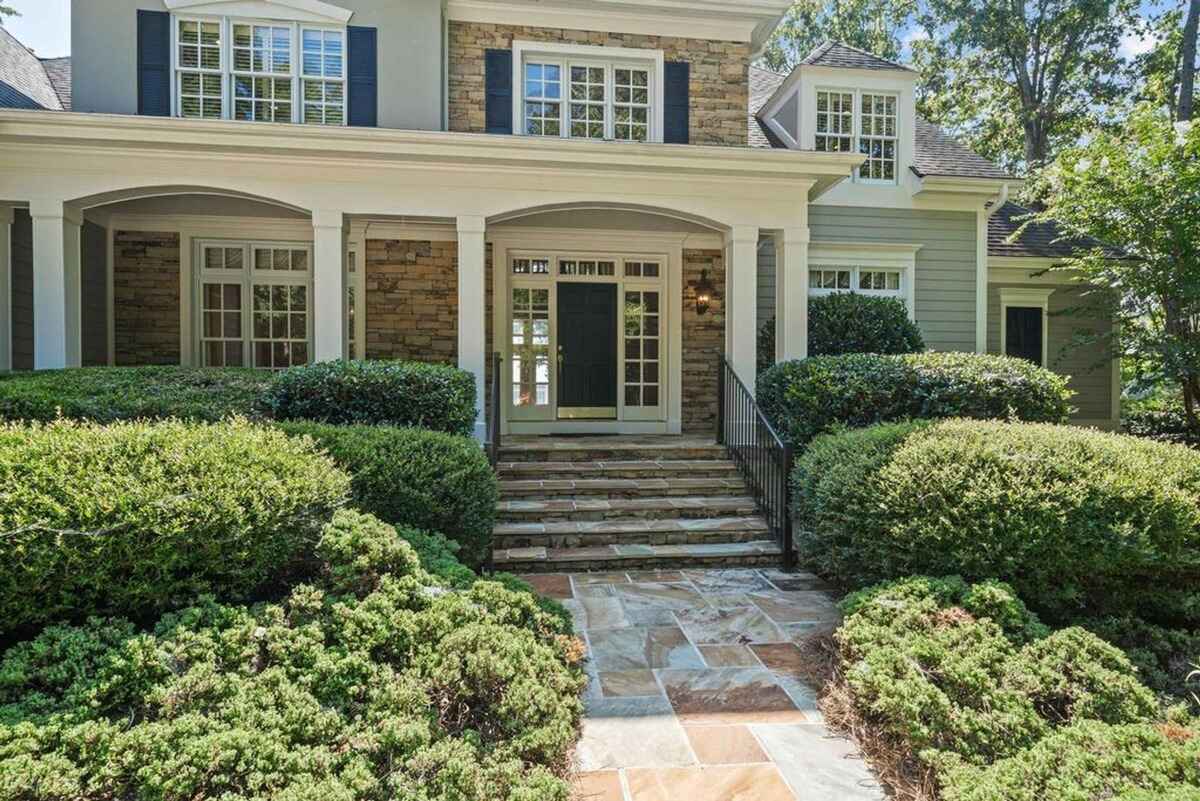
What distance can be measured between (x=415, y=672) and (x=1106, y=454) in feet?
13.6

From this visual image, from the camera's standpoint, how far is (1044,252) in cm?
1099

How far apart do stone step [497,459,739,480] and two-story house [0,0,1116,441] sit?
4.14 ft

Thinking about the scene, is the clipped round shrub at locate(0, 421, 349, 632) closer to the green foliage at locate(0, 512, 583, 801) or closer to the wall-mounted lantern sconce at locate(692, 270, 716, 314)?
the green foliage at locate(0, 512, 583, 801)

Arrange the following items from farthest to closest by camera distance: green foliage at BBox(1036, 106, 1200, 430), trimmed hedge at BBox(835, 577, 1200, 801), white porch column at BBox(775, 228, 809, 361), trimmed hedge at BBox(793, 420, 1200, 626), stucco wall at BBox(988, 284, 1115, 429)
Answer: stucco wall at BBox(988, 284, 1115, 429) → green foliage at BBox(1036, 106, 1200, 430) → white porch column at BBox(775, 228, 809, 361) → trimmed hedge at BBox(793, 420, 1200, 626) → trimmed hedge at BBox(835, 577, 1200, 801)

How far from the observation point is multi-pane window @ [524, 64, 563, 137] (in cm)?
855

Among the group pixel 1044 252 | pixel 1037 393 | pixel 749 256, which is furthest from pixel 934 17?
pixel 1037 393

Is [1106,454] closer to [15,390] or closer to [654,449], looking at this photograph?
[654,449]

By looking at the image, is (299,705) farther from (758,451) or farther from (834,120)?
(834,120)

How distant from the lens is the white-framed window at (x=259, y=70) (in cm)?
762

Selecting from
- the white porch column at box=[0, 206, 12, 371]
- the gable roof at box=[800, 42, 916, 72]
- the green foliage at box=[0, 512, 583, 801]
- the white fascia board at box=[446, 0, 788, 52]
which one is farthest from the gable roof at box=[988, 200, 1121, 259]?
the white porch column at box=[0, 206, 12, 371]

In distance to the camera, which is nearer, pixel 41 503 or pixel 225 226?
pixel 41 503

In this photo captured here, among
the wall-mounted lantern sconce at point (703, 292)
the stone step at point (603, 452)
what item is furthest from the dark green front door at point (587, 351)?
the stone step at point (603, 452)

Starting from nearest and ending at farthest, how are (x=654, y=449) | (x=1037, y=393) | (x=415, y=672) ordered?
1. (x=415, y=672)
2. (x=1037, y=393)
3. (x=654, y=449)

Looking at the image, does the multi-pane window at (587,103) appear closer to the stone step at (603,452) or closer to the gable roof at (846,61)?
the gable roof at (846,61)
